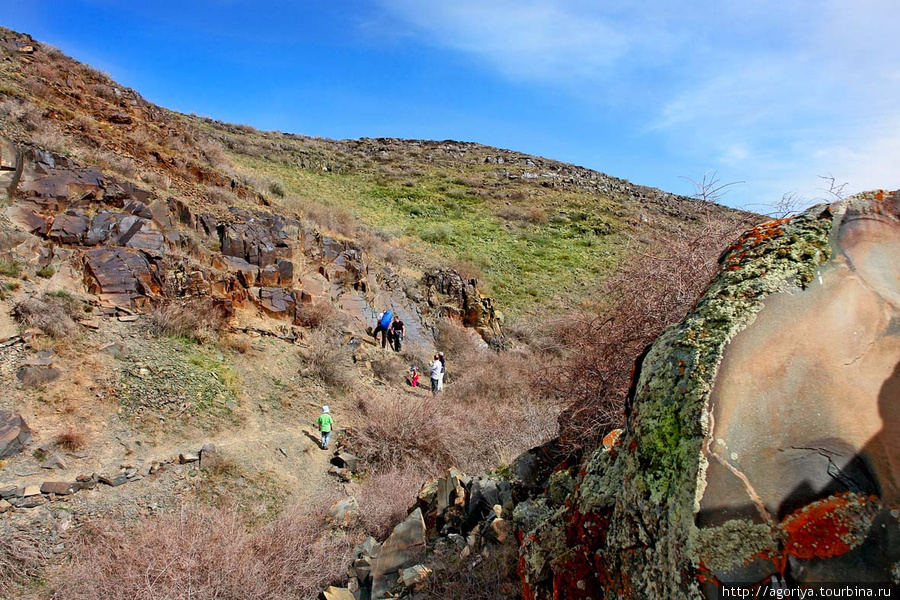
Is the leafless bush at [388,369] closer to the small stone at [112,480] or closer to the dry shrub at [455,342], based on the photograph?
the dry shrub at [455,342]

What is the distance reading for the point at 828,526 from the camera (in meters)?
1.67

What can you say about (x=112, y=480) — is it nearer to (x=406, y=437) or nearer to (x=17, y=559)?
(x=17, y=559)

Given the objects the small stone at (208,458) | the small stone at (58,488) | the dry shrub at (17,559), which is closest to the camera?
Answer: the dry shrub at (17,559)

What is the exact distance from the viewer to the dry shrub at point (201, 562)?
4.05m

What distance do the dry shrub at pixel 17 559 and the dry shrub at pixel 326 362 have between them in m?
5.98

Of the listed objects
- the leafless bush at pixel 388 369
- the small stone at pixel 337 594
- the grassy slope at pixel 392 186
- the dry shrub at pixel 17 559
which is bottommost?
the dry shrub at pixel 17 559

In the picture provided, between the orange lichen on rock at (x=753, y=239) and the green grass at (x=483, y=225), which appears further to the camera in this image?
the green grass at (x=483, y=225)

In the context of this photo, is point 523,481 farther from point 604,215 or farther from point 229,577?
point 604,215

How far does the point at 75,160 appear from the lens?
40.2ft

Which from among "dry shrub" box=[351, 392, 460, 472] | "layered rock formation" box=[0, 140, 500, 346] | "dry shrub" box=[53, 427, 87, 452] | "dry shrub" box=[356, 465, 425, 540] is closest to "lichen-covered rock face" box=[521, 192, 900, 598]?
"dry shrub" box=[356, 465, 425, 540]

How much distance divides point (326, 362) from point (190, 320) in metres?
2.95

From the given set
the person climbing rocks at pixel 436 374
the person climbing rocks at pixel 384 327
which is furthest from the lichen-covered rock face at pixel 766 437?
the person climbing rocks at pixel 384 327

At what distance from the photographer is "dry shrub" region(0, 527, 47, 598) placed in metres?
4.74

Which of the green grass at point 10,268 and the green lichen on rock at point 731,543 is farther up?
the green grass at point 10,268
